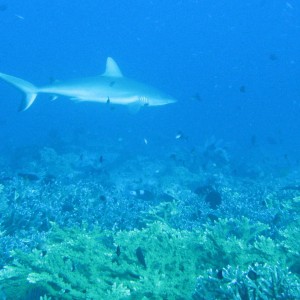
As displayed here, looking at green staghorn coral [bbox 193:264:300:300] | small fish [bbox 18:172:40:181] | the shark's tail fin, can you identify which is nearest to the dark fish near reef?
green staghorn coral [bbox 193:264:300:300]

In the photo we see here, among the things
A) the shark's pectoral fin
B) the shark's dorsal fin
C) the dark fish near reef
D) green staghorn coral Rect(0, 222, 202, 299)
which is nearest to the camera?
green staghorn coral Rect(0, 222, 202, 299)

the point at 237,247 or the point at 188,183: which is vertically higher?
the point at 237,247

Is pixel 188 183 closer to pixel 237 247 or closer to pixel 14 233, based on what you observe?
pixel 14 233

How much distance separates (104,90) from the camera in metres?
11.7

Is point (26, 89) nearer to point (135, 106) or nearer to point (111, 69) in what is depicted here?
point (111, 69)

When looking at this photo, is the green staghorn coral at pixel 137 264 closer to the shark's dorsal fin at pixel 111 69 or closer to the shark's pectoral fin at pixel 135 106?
the shark's pectoral fin at pixel 135 106

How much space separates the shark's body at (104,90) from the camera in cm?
1111

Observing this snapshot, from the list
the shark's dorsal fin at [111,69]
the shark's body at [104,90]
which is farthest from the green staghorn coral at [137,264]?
the shark's dorsal fin at [111,69]

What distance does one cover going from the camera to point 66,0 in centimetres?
17138

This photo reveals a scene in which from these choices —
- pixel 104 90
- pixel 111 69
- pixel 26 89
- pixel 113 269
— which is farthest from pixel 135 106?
pixel 113 269

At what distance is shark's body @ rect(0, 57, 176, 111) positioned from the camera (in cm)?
1111

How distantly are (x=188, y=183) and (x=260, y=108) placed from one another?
181951 mm

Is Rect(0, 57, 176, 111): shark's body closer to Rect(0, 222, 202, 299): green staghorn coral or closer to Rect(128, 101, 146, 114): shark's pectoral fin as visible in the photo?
Rect(128, 101, 146, 114): shark's pectoral fin

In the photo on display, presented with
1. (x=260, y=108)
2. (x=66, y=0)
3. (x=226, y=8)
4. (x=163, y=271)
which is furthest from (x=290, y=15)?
(x=163, y=271)
